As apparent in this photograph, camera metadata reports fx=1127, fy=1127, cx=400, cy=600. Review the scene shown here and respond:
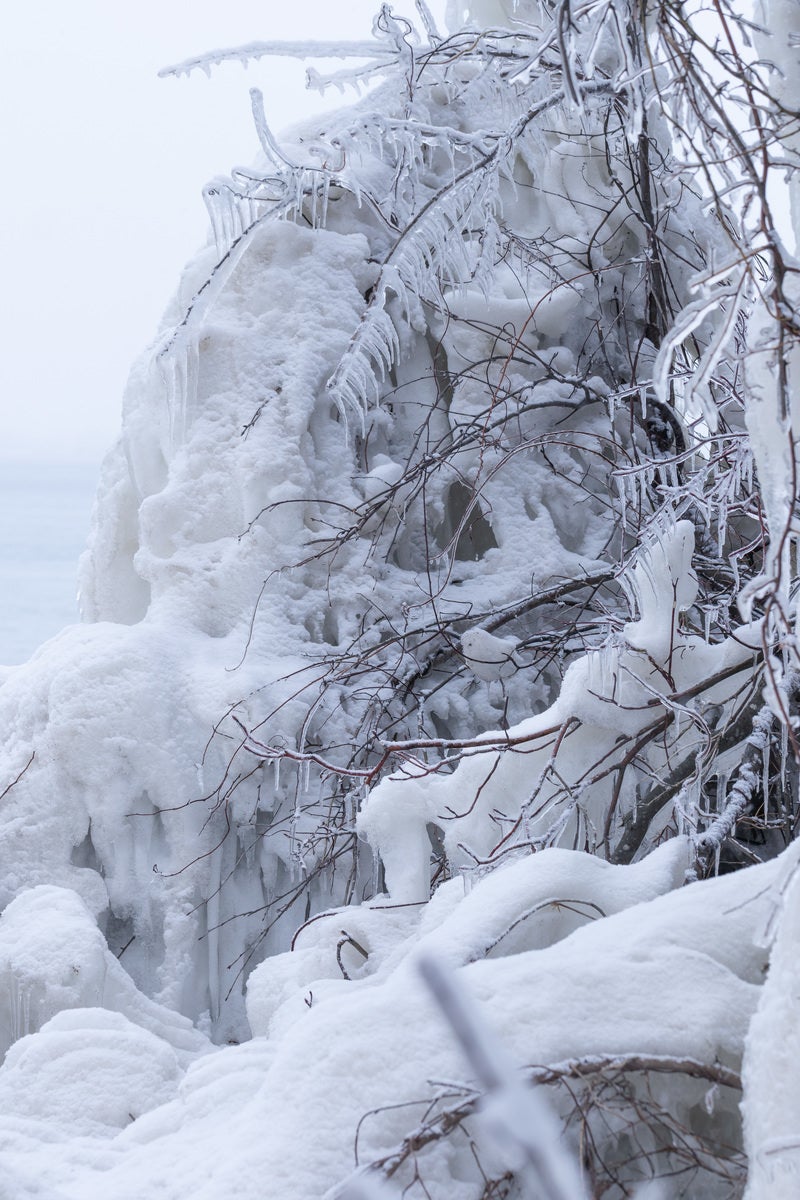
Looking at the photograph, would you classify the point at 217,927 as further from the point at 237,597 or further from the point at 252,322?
the point at 252,322

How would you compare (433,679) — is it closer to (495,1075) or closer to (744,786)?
(744,786)

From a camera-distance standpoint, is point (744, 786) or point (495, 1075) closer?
point (495, 1075)

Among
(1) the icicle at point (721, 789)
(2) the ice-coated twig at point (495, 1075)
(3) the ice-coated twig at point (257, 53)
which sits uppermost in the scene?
(3) the ice-coated twig at point (257, 53)

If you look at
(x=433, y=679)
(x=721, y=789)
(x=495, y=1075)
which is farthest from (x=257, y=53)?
(x=495, y=1075)

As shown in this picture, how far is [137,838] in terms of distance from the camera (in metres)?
3.16

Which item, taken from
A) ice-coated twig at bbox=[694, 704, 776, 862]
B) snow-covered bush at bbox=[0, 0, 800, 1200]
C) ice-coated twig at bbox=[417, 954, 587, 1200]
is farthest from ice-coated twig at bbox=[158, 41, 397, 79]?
ice-coated twig at bbox=[417, 954, 587, 1200]

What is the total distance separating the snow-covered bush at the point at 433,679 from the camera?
1.26 meters

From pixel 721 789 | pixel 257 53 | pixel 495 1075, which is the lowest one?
pixel 721 789

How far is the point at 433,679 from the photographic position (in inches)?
134

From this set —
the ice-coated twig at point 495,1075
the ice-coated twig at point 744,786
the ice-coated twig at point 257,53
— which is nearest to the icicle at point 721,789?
the ice-coated twig at point 744,786

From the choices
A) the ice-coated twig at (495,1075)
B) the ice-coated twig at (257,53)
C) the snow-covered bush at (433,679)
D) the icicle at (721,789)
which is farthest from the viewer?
the ice-coated twig at (257,53)

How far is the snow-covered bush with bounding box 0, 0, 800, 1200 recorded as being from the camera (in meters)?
1.26

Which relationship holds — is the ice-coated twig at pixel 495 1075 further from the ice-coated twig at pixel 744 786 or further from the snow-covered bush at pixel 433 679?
the ice-coated twig at pixel 744 786

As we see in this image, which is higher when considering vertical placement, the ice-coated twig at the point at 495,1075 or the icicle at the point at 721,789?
the ice-coated twig at the point at 495,1075
